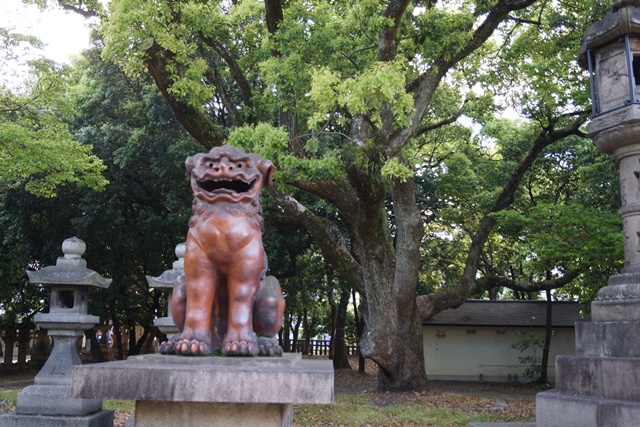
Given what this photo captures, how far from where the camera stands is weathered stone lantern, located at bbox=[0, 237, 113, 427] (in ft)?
23.3

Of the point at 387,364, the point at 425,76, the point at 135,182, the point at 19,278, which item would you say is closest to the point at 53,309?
the point at 387,364

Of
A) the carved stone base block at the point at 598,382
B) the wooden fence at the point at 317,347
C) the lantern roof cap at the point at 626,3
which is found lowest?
the wooden fence at the point at 317,347

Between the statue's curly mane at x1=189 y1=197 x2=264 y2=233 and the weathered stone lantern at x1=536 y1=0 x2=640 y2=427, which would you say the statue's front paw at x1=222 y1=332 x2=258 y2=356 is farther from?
the weathered stone lantern at x1=536 y1=0 x2=640 y2=427

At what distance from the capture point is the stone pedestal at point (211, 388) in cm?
320

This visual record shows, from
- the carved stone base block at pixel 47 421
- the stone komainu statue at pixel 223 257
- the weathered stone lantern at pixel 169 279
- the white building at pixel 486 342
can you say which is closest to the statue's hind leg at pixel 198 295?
the stone komainu statue at pixel 223 257

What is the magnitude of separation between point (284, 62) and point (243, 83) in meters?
3.04

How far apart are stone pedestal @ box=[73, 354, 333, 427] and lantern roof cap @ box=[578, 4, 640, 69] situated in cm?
575

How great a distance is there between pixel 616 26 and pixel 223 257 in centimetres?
563

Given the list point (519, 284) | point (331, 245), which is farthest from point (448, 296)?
point (331, 245)

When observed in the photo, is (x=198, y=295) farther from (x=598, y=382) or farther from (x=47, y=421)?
(x=47, y=421)

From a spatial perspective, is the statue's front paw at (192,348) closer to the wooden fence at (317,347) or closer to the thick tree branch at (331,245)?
the thick tree branch at (331,245)

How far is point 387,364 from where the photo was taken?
12.1 meters

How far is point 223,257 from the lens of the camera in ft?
12.4

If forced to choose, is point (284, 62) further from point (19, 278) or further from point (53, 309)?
point (19, 278)
